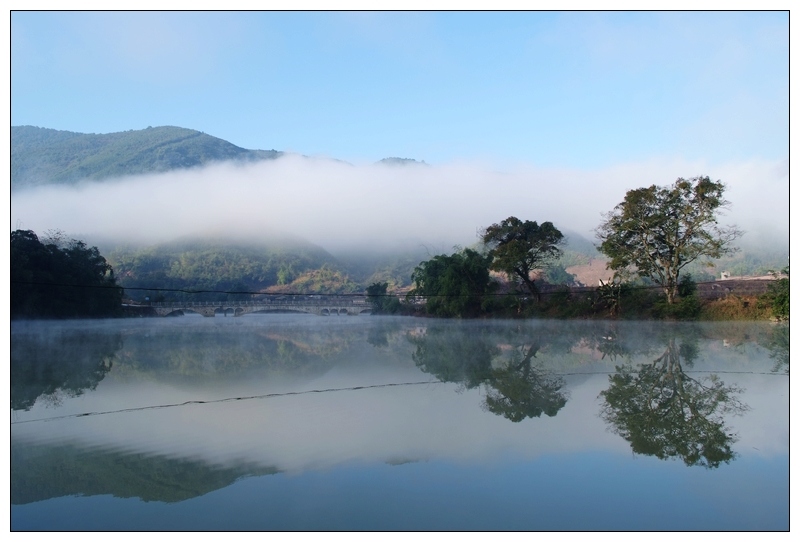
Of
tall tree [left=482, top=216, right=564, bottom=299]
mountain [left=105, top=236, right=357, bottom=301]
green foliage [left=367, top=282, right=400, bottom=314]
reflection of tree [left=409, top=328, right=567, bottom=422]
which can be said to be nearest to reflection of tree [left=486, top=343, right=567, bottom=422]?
reflection of tree [left=409, top=328, right=567, bottom=422]

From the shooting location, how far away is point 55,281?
21.8m

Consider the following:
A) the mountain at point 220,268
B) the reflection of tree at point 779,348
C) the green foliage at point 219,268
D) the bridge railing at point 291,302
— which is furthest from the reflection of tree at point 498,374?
the green foliage at point 219,268

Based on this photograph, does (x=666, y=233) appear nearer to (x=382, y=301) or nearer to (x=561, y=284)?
(x=561, y=284)

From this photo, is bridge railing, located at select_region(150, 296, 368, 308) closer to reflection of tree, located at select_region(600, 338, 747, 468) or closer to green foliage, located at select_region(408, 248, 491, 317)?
green foliage, located at select_region(408, 248, 491, 317)

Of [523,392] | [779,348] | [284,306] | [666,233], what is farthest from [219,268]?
[523,392]

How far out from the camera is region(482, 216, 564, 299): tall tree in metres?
24.3

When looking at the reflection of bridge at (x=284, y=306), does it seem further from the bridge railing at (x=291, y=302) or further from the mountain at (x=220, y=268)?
the mountain at (x=220, y=268)

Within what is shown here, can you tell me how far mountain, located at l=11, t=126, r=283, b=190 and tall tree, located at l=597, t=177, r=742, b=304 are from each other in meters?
86.4

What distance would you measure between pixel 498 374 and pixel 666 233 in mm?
13910

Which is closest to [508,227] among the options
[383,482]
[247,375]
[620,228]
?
[620,228]

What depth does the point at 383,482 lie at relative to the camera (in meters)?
4.31

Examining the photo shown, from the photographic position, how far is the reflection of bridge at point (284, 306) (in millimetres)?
41688

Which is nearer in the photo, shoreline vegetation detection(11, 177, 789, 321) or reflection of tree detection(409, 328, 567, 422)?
reflection of tree detection(409, 328, 567, 422)
